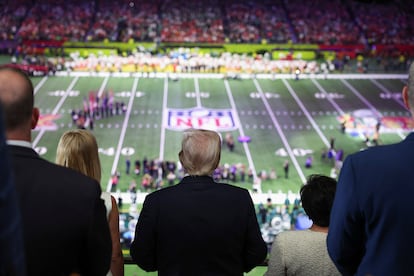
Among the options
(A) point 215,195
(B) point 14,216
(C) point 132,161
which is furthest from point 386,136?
(B) point 14,216

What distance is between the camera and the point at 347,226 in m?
2.69

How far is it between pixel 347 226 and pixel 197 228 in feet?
3.37

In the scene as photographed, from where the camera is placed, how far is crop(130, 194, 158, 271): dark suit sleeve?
3.47 meters

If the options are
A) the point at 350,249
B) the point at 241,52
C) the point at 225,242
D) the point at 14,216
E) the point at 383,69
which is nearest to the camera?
the point at 14,216

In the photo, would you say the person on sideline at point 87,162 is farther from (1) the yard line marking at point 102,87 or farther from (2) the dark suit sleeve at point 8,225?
(1) the yard line marking at point 102,87

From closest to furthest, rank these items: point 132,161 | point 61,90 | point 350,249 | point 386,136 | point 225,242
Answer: point 350,249, point 225,242, point 132,161, point 386,136, point 61,90

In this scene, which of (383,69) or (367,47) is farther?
(367,47)

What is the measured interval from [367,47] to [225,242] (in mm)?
38660

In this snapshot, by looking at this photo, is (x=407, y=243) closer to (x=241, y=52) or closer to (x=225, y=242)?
(x=225, y=242)

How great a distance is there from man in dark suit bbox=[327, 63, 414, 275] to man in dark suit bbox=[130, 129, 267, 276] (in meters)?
0.91

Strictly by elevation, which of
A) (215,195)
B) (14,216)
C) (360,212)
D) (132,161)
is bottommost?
(132,161)

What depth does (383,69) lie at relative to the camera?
116 ft

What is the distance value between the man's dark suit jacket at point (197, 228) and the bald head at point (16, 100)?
1227 millimetres

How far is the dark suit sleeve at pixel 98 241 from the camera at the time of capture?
2.50m
